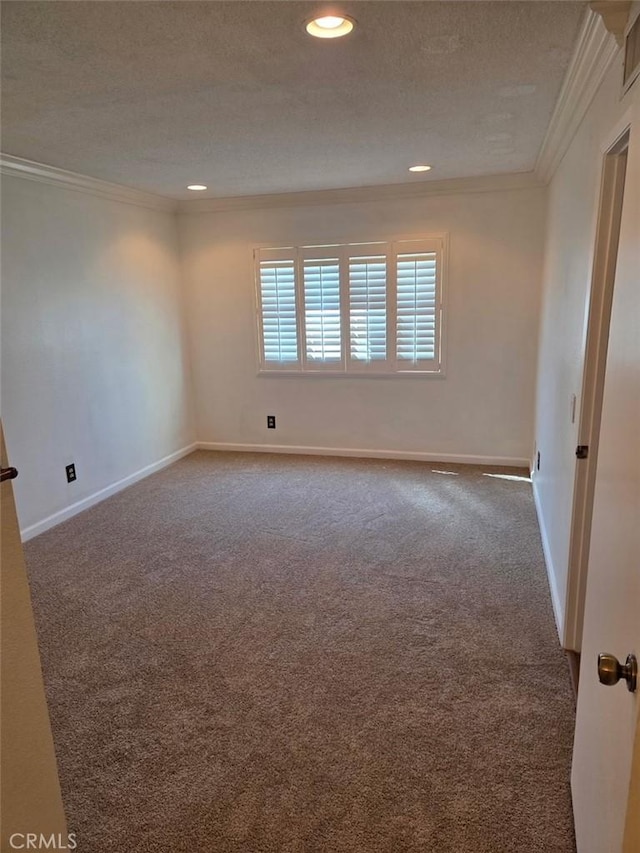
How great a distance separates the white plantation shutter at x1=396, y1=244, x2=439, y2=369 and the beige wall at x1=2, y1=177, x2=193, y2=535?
2.18 m

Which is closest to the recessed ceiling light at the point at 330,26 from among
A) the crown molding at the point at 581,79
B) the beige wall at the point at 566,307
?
the crown molding at the point at 581,79

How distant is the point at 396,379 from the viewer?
498 cm

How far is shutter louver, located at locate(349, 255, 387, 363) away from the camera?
15.7 ft

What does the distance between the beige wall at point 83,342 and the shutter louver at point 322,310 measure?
4.31 ft

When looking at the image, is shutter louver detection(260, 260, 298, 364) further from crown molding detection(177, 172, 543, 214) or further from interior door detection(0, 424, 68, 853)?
interior door detection(0, 424, 68, 853)

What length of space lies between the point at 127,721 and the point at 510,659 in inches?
62.3

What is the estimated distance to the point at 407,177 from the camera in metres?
4.22

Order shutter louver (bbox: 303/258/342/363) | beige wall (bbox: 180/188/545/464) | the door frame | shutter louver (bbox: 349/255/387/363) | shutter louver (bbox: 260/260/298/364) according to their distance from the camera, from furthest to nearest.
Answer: shutter louver (bbox: 260/260/298/364)
shutter louver (bbox: 303/258/342/363)
shutter louver (bbox: 349/255/387/363)
beige wall (bbox: 180/188/545/464)
the door frame

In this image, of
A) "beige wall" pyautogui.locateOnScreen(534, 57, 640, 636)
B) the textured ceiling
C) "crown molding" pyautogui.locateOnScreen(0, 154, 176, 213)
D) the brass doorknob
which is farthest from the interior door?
"crown molding" pyautogui.locateOnScreen(0, 154, 176, 213)

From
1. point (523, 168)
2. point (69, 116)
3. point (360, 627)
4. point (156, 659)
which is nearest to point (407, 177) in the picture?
point (523, 168)

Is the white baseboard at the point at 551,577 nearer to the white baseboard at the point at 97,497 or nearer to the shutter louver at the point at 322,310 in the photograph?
the shutter louver at the point at 322,310

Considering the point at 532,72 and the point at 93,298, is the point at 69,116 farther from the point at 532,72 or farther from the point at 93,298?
the point at 532,72

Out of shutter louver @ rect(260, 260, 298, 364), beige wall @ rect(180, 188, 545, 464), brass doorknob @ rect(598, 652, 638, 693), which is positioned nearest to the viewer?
brass doorknob @ rect(598, 652, 638, 693)

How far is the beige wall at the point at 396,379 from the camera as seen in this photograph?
4.51 m
